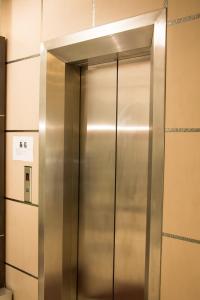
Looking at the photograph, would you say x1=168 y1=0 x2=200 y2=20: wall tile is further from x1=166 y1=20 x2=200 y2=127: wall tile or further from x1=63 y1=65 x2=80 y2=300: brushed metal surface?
x1=63 y1=65 x2=80 y2=300: brushed metal surface

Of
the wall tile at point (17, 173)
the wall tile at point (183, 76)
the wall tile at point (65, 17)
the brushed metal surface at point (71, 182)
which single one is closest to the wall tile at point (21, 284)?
the brushed metal surface at point (71, 182)

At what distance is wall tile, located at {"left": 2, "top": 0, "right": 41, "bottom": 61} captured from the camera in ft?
9.30

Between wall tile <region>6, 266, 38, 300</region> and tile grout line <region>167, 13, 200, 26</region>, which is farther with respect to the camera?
wall tile <region>6, 266, 38, 300</region>

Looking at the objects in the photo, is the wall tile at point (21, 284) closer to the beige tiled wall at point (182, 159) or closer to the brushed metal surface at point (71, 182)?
the brushed metal surface at point (71, 182)

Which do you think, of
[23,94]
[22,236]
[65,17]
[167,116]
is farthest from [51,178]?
[65,17]

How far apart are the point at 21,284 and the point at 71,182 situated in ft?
3.72

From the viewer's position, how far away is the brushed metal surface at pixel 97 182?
2.62 metres

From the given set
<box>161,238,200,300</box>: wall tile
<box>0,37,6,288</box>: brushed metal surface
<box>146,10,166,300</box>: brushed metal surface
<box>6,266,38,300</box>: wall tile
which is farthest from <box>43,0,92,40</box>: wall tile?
<box>6,266,38,300</box>: wall tile

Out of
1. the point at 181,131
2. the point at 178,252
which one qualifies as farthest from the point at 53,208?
the point at 181,131

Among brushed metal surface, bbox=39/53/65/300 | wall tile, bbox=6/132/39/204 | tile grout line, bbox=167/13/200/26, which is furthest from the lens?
wall tile, bbox=6/132/39/204

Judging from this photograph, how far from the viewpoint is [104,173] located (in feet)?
8.73

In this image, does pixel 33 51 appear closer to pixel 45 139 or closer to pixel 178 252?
pixel 45 139

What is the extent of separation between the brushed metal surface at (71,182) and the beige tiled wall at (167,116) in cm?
28

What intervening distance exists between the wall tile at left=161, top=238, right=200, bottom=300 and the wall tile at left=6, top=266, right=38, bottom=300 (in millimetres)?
1391
